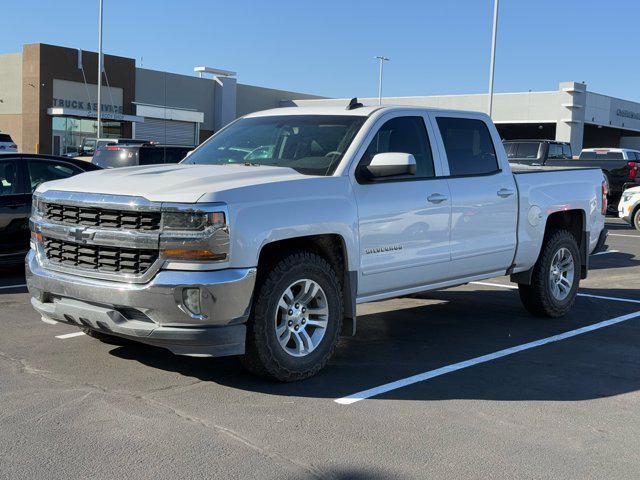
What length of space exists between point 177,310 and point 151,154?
39.8ft

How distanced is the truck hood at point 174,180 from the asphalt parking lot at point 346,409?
→ 1332mm

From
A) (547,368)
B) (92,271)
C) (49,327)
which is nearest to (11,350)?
(49,327)

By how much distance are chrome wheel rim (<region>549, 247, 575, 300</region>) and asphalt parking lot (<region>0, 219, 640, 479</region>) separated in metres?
0.63

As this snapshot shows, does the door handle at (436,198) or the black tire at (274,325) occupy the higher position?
the door handle at (436,198)

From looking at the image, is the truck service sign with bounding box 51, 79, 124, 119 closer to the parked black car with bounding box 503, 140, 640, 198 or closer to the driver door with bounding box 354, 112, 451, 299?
the parked black car with bounding box 503, 140, 640, 198

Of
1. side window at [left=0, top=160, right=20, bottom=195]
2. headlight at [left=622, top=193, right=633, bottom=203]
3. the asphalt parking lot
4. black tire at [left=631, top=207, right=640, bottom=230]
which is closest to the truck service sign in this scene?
headlight at [left=622, top=193, right=633, bottom=203]

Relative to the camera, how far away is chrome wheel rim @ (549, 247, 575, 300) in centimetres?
804

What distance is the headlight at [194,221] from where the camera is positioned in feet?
16.0

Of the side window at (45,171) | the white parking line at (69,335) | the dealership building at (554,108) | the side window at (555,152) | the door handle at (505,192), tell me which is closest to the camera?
the white parking line at (69,335)

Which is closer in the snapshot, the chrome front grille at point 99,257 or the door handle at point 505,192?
the chrome front grille at point 99,257

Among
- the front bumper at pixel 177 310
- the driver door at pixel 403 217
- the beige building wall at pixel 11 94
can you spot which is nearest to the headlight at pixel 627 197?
the driver door at pixel 403 217

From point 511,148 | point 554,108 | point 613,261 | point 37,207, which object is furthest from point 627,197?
point 554,108

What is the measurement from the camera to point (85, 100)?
Answer: 138 feet

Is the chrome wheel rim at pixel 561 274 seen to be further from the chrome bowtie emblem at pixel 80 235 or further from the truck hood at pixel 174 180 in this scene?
the chrome bowtie emblem at pixel 80 235
